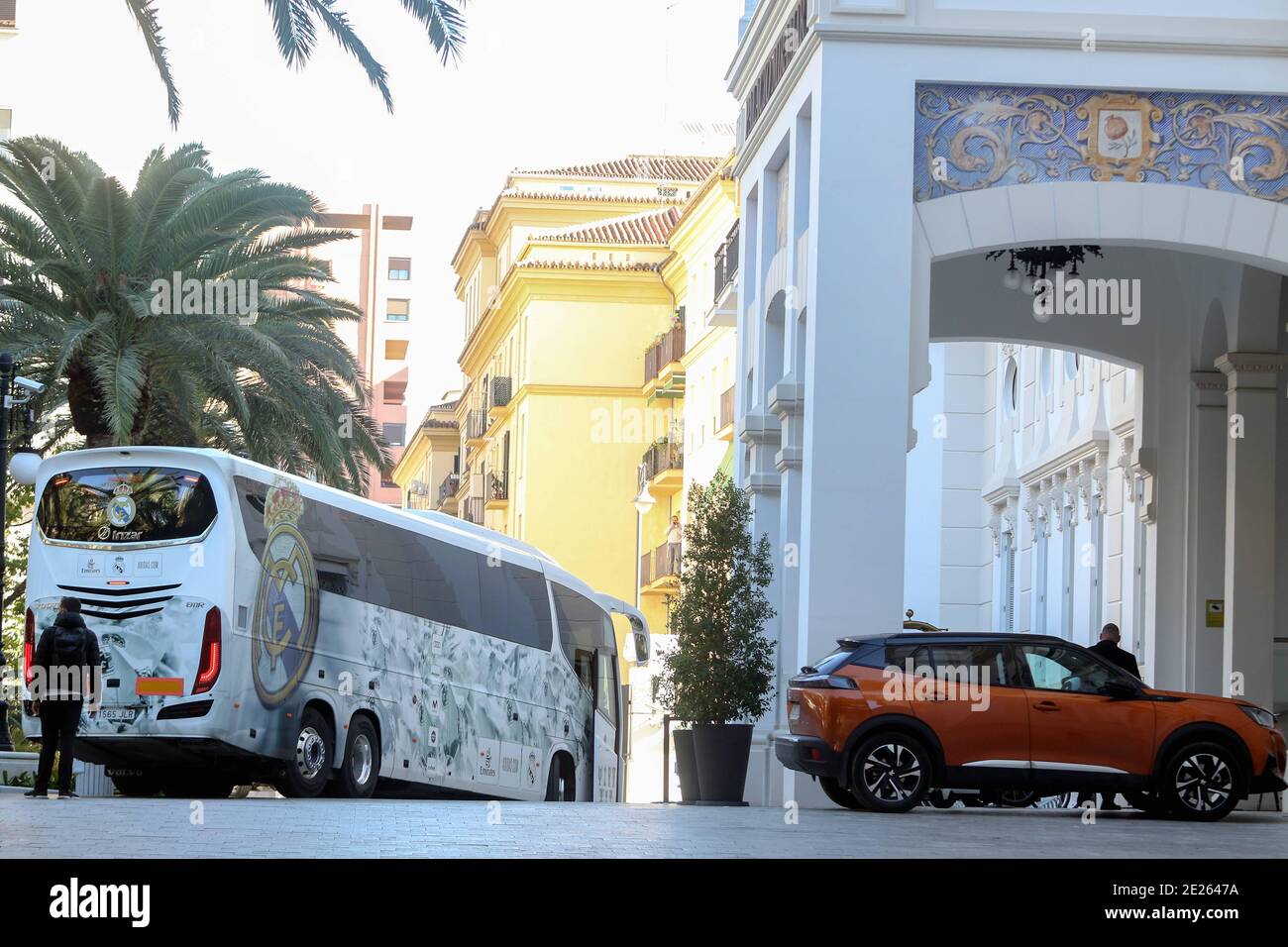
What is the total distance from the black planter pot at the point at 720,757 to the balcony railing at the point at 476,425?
6035 cm

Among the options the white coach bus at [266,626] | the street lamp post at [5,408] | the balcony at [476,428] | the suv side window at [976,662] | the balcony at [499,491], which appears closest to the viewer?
the suv side window at [976,662]

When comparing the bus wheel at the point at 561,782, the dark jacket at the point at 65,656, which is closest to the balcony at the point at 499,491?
the bus wheel at the point at 561,782

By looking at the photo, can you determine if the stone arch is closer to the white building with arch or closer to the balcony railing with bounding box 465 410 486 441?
the white building with arch

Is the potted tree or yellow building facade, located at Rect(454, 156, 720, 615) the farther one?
yellow building facade, located at Rect(454, 156, 720, 615)

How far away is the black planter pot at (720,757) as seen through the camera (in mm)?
21188

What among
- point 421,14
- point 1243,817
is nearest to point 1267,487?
point 1243,817

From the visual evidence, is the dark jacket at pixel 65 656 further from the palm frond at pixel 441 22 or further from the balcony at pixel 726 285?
the balcony at pixel 726 285

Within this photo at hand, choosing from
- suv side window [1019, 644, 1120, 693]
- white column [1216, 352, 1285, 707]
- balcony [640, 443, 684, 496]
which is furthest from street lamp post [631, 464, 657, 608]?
suv side window [1019, 644, 1120, 693]

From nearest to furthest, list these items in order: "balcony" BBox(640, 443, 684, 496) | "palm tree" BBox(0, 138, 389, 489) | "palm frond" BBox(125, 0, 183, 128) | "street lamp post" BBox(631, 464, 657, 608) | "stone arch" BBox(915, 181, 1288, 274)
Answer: "palm frond" BBox(125, 0, 183, 128), "stone arch" BBox(915, 181, 1288, 274), "palm tree" BBox(0, 138, 389, 489), "street lamp post" BBox(631, 464, 657, 608), "balcony" BBox(640, 443, 684, 496)

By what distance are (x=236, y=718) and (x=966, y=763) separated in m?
8.55

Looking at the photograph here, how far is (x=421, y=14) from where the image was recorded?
14406 millimetres

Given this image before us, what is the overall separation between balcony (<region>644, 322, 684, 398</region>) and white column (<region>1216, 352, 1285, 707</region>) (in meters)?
38.7

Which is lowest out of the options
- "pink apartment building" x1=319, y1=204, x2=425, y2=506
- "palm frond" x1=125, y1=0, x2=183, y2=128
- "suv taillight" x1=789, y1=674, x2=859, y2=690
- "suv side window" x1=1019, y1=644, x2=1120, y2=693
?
"suv taillight" x1=789, y1=674, x2=859, y2=690

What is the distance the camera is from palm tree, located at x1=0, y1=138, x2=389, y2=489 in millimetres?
27906
